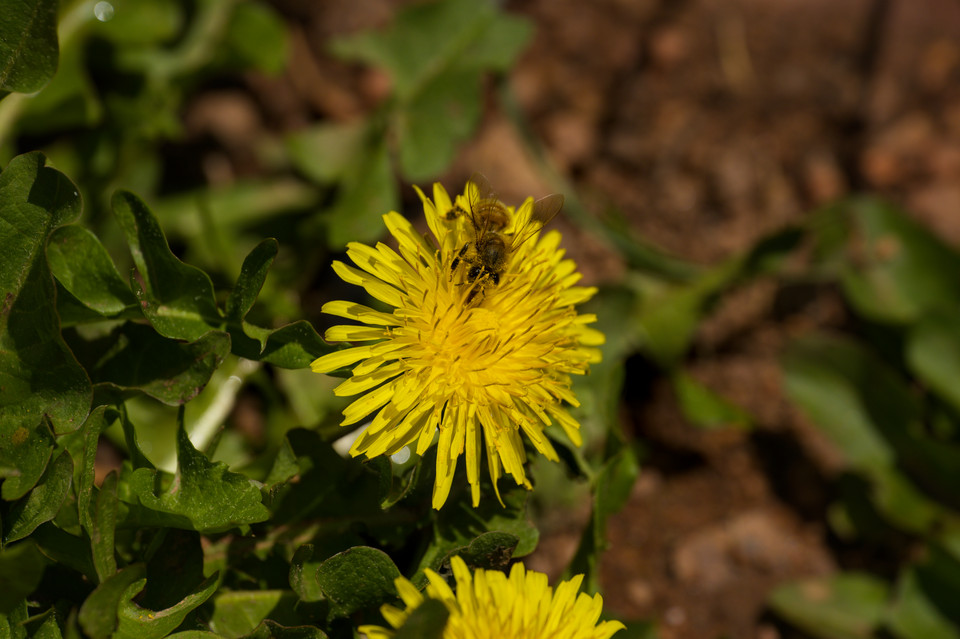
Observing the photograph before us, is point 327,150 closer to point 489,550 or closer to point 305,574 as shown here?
point 305,574

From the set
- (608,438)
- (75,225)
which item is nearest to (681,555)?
(608,438)

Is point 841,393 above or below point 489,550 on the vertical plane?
below

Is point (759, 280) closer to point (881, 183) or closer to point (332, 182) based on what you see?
point (881, 183)

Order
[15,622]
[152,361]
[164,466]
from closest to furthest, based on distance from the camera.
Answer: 1. [15,622]
2. [152,361]
3. [164,466]

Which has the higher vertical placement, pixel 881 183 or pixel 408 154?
pixel 408 154

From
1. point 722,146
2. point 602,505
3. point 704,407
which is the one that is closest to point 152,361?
point 602,505

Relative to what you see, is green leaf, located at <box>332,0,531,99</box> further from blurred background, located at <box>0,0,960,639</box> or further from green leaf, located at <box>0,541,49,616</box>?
green leaf, located at <box>0,541,49,616</box>

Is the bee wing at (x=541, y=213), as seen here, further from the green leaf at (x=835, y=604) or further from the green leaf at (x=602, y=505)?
the green leaf at (x=835, y=604)
